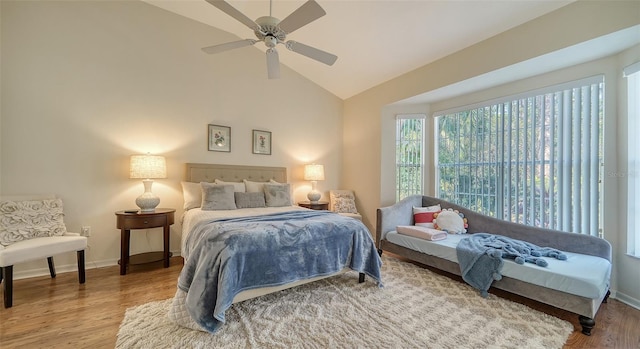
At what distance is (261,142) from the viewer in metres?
4.40

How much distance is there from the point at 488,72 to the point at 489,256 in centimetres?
214

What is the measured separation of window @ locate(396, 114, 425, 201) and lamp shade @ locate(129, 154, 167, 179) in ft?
12.3

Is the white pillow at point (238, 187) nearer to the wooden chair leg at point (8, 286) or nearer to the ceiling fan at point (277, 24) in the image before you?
the ceiling fan at point (277, 24)

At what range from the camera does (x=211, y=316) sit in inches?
73.2

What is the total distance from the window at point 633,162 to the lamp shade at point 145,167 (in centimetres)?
510

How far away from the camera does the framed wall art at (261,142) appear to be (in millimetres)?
4340

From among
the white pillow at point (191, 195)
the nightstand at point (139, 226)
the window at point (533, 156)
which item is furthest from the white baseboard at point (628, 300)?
the nightstand at point (139, 226)

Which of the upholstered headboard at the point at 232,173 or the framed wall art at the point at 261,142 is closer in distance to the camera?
the upholstered headboard at the point at 232,173

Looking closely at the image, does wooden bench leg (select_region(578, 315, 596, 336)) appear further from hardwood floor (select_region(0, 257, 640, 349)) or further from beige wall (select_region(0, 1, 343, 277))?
beige wall (select_region(0, 1, 343, 277))

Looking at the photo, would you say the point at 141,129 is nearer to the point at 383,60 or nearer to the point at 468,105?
the point at 383,60

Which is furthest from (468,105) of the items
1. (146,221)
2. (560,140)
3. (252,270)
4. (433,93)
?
(146,221)

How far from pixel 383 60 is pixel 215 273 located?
3635 millimetres

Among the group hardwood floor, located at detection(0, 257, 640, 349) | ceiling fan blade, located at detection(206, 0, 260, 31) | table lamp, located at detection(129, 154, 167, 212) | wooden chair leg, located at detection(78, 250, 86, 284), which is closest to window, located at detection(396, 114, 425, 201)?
hardwood floor, located at detection(0, 257, 640, 349)

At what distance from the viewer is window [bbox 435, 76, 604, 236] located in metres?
2.68
